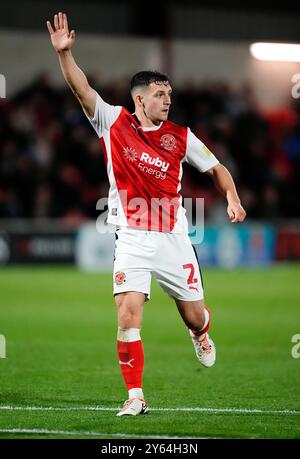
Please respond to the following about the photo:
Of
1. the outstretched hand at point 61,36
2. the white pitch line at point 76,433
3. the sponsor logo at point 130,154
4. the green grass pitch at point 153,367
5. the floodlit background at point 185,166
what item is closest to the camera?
the white pitch line at point 76,433

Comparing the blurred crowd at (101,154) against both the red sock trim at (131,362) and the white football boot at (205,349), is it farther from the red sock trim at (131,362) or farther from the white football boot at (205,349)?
the red sock trim at (131,362)

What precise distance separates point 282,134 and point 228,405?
1871cm

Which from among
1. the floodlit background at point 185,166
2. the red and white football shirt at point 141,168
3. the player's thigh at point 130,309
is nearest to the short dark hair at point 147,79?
the red and white football shirt at point 141,168

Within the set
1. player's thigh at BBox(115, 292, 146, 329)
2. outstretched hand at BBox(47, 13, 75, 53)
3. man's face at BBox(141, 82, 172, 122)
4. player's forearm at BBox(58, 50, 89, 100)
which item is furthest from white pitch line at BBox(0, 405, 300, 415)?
outstretched hand at BBox(47, 13, 75, 53)

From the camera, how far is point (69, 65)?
6.61m

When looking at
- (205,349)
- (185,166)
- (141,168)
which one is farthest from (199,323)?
(185,166)

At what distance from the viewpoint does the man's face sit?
6.82 metres

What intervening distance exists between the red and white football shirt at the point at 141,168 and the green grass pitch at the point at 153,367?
1.37 m

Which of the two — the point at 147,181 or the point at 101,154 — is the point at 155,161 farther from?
the point at 101,154

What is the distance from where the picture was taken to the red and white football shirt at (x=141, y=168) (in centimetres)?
679

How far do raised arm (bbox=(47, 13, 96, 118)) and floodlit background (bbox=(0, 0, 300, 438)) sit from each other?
4.69m

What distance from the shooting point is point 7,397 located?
23.2ft

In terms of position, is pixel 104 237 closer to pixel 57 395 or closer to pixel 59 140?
pixel 59 140
